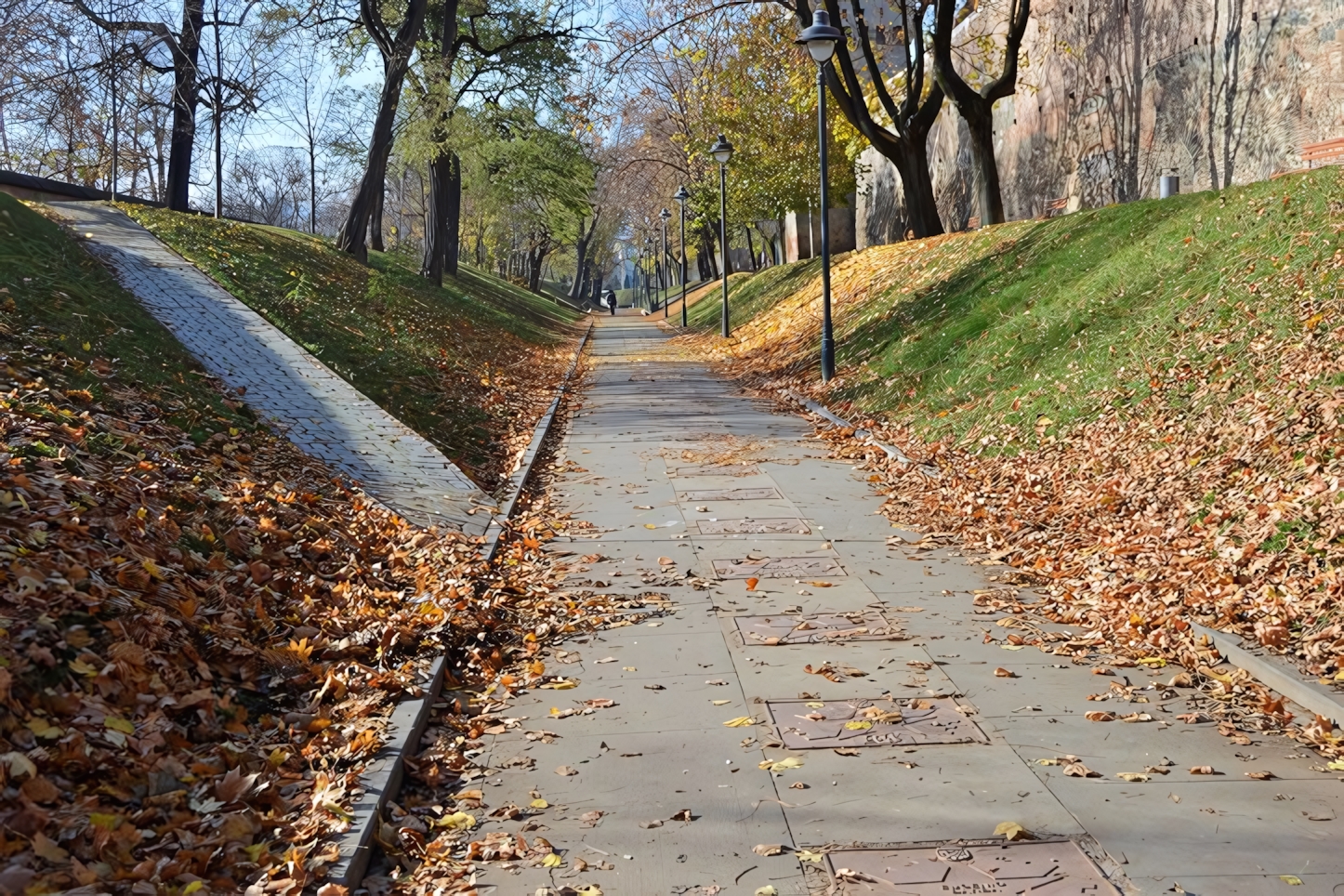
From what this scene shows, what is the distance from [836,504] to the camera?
1023cm

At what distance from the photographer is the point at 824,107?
54.6 feet

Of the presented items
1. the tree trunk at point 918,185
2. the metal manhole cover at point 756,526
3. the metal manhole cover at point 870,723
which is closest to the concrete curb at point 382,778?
the metal manhole cover at point 870,723

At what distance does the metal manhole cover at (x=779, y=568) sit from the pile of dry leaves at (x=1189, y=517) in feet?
3.88

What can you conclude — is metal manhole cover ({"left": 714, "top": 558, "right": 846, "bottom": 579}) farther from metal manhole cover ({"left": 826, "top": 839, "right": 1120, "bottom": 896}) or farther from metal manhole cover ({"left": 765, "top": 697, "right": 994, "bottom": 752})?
metal manhole cover ({"left": 826, "top": 839, "right": 1120, "bottom": 896})

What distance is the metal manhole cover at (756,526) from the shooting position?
30.6ft

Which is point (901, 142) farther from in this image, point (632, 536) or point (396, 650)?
point (396, 650)

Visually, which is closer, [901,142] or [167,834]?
[167,834]

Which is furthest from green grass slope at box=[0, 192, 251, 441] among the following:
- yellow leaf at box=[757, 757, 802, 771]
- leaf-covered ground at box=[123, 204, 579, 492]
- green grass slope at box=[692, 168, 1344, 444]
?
green grass slope at box=[692, 168, 1344, 444]

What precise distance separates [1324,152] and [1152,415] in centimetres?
965

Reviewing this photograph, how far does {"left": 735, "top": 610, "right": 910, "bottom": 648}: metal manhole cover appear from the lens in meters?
6.56

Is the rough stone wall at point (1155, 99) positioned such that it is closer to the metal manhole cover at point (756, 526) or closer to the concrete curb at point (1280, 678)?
the metal manhole cover at point (756, 526)

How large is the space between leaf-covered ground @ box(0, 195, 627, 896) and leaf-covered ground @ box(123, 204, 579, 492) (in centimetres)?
343

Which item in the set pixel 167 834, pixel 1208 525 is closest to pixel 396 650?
pixel 167 834

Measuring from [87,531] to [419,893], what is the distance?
2886 millimetres
